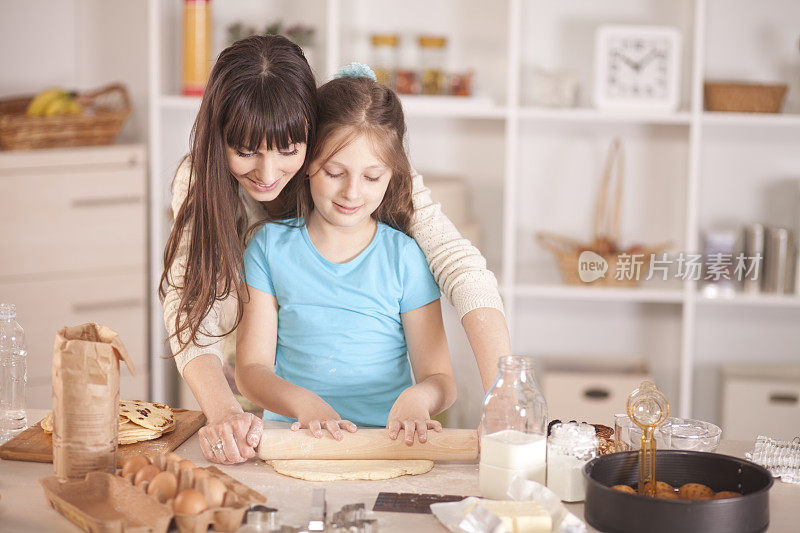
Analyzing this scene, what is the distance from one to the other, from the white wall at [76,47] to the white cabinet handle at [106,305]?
569 millimetres

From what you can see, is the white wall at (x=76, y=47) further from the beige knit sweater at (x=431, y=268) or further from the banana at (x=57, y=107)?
the beige knit sweater at (x=431, y=268)

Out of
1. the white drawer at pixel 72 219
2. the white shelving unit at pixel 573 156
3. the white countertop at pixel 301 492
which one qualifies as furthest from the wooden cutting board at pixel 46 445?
the white shelving unit at pixel 573 156

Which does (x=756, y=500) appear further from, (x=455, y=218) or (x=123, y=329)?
(x=123, y=329)

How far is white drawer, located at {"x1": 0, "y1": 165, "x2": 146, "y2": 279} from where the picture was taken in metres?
2.86

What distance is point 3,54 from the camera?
10.5ft

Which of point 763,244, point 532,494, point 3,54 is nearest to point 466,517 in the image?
point 532,494

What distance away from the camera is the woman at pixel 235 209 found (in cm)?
150

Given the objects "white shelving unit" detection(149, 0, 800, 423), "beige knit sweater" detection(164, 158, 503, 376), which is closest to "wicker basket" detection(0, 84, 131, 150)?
"white shelving unit" detection(149, 0, 800, 423)

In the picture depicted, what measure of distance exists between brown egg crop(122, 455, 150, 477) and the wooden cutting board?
4.1 inches

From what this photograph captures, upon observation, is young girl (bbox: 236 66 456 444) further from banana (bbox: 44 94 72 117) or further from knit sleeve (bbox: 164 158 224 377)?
banana (bbox: 44 94 72 117)

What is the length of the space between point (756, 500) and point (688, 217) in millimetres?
2043

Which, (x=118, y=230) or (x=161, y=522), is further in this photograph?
(x=118, y=230)

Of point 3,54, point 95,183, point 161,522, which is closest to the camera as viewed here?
point 161,522

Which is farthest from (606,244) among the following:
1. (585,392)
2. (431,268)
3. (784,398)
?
(431,268)
